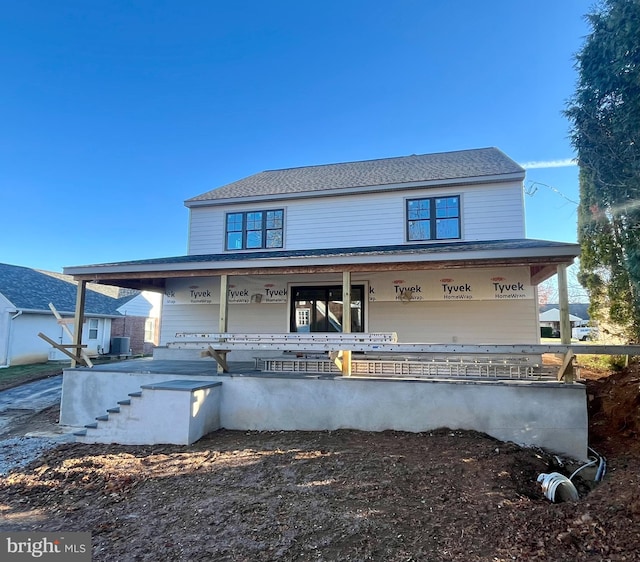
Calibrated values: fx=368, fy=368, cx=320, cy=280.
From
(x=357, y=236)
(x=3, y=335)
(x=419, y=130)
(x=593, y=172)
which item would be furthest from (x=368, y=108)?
(x=3, y=335)

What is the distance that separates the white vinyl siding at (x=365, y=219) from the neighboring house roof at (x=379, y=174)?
33 cm

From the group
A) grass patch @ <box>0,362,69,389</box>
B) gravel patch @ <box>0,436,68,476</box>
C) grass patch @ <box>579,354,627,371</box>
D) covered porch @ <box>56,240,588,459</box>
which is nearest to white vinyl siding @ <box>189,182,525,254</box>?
covered porch @ <box>56,240,588,459</box>

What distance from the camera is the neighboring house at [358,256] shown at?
960cm

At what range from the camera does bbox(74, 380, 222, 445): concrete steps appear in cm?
641

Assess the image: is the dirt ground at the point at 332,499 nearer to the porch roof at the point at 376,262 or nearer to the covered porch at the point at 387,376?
the covered porch at the point at 387,376

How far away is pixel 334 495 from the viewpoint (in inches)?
163

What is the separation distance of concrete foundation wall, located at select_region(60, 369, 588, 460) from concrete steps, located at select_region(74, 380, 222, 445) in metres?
0.76

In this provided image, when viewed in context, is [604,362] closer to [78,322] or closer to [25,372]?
[78,322]

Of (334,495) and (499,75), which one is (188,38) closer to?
(499,75)

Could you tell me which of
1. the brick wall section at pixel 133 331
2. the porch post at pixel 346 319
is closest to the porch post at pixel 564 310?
the porch post at pixel 346 319

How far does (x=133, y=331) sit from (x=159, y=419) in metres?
19.5

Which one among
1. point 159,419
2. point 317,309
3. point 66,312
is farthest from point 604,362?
point 66,312

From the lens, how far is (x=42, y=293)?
20.6 meters

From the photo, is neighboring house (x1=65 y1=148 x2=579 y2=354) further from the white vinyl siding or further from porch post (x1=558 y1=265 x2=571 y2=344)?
porch post (x1=558 y1=265 x2=571 y2=344)
